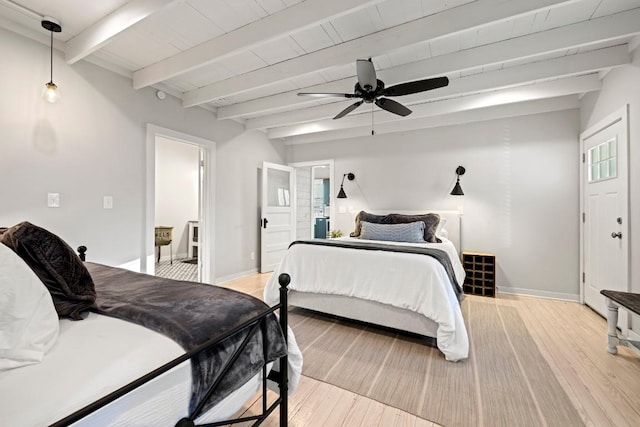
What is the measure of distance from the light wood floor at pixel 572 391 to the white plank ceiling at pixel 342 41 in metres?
2.47

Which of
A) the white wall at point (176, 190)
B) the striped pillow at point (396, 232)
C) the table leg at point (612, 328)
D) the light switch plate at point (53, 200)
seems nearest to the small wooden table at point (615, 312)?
the table leg at point (612, 328)

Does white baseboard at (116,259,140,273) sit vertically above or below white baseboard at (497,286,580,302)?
above

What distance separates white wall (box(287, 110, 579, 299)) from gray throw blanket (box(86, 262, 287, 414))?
12.3 feet

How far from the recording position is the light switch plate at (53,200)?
251 cm

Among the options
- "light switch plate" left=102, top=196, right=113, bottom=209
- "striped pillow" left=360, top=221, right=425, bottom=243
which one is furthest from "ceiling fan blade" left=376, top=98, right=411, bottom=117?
"light switch plate" left=102, top=196, right=113, bottom=209

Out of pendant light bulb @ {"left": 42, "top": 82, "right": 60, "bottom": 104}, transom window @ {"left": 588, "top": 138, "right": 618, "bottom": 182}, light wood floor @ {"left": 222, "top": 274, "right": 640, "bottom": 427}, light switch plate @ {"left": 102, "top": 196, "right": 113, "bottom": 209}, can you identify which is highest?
pendant light bulb @ {"left": 42, "top": 82, "right": 60, "bottom": 104}

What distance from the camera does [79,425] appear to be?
27.2 inches

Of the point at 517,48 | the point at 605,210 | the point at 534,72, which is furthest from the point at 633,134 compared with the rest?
the point at 517,48

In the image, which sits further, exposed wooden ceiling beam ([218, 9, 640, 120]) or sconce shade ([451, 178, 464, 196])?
sconce shade ([451, 178, 464, 196])

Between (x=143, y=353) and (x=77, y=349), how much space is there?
190mm

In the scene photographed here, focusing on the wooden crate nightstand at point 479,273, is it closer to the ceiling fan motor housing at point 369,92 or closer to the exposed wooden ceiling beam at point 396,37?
the ceiling fan motor housing at point 369,92

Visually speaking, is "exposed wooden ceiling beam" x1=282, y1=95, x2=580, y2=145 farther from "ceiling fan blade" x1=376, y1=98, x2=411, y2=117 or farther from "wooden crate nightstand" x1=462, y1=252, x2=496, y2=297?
"wooden crate nightstand" x1=462, y1=252, x2=496, y2=297

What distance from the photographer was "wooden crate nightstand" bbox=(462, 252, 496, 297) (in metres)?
3.73

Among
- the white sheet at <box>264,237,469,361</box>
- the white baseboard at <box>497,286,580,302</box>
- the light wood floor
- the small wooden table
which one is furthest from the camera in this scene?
the white baseboard at <box>497,286,580,302</box>
